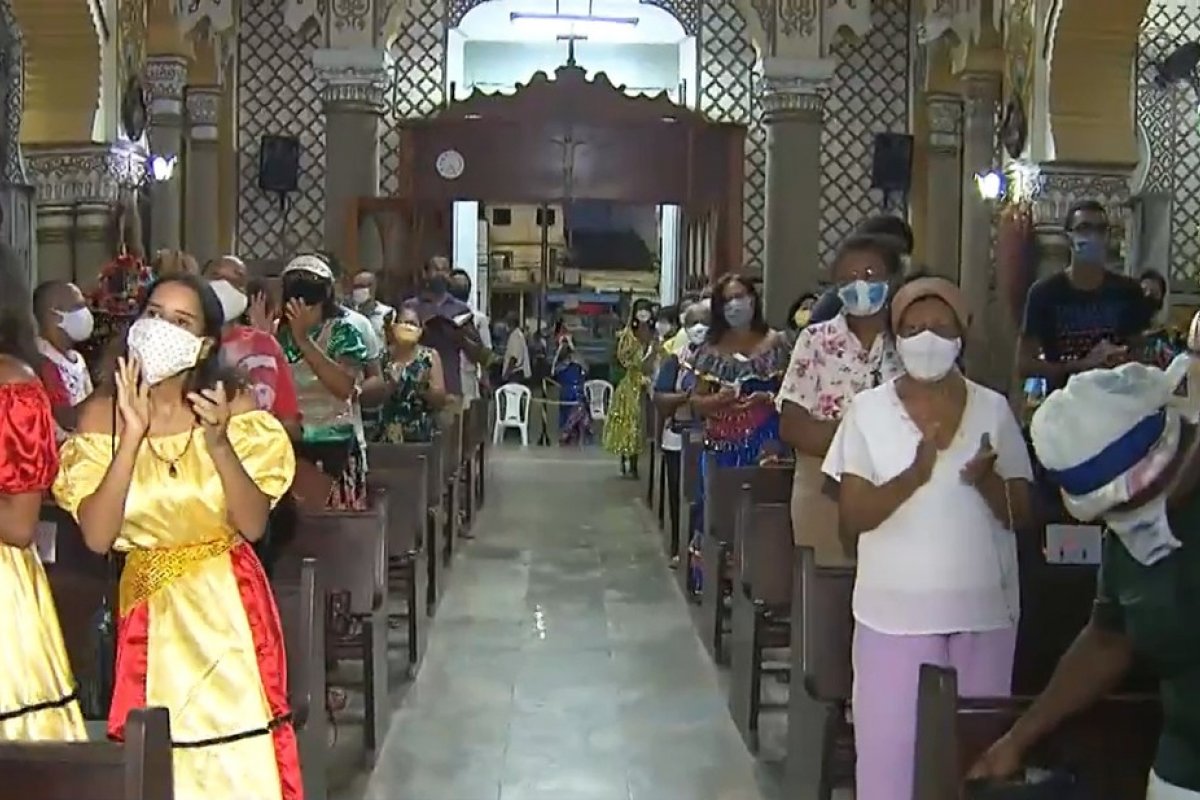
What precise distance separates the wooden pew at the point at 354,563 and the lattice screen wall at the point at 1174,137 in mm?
11719

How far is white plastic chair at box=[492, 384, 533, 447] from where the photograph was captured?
1648cm

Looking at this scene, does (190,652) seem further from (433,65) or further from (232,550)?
(433,65)

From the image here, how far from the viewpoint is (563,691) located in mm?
6355

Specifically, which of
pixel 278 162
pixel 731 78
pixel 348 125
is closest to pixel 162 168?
pixel 348 125

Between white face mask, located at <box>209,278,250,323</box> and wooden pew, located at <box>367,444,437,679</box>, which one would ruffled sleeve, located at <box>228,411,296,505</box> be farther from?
wooden pew, located at <box>367,444,437,679</box>

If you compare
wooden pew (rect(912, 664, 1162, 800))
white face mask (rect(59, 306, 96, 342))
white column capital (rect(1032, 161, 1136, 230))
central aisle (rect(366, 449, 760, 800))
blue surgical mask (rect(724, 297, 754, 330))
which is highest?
white column capital (rect(1032, 161, 1136, 230))

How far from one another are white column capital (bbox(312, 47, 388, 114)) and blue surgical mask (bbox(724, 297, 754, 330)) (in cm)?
774

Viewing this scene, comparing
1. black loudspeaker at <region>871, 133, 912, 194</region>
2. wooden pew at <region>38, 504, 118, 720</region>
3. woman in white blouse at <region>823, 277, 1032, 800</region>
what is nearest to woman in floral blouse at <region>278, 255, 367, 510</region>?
wooden pew at <region>38, 504, 118, 720</region>

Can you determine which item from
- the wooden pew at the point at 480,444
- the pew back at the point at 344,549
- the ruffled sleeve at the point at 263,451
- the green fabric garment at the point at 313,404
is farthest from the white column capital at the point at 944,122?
the ruffled sleeve at the point at 263,451

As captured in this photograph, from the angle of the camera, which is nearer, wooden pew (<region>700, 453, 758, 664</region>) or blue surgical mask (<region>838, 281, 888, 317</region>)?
blue surgical mask (<region>838, 281, 888, 317</region>)

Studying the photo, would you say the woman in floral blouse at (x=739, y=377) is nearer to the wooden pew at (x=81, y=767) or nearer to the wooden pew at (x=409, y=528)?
the wooden pew at (x=409, y=528)

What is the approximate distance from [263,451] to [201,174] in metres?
13.0

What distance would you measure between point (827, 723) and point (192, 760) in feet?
6.04

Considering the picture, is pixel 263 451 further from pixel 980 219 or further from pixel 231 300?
pixel 980 219
